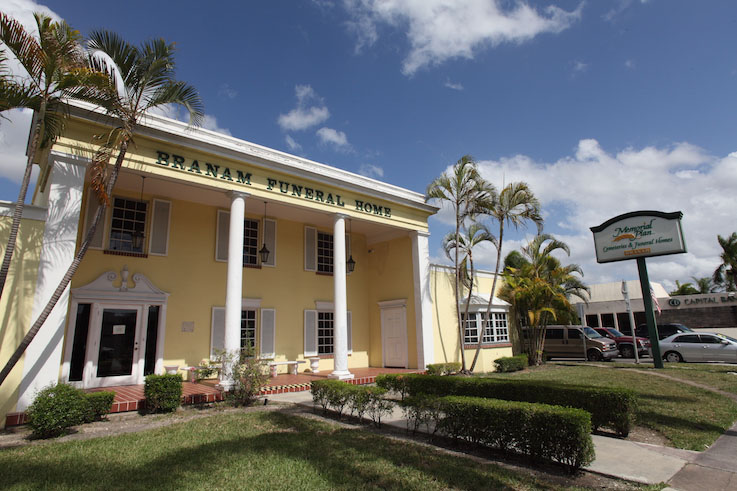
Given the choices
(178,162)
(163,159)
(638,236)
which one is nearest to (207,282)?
(178,162)

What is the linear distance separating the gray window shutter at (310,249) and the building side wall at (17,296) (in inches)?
330

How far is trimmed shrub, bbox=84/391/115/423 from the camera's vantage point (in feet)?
24.9

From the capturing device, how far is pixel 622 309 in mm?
31766

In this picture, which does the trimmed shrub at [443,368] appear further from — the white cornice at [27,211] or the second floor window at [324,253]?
the white cornice at [27,211]

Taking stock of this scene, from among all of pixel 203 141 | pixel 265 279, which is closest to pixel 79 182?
pixel 203 141

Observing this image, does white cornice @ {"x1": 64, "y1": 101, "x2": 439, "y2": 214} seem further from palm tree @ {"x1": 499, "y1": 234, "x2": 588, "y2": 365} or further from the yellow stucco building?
palm tree @ {"x1": 499, "y1": 234, "x2": 588, "y2": 365}

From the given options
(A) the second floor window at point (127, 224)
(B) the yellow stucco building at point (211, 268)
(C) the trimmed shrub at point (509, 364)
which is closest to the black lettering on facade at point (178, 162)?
(B) the yellow stucco building at point (211, 268)

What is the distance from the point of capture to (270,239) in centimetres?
1450

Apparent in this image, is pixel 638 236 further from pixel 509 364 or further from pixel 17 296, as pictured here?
pixel 17 296

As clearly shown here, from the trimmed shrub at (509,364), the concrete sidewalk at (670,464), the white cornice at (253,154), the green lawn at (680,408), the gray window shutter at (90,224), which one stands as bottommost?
the concrete sidewalk at (670,464)

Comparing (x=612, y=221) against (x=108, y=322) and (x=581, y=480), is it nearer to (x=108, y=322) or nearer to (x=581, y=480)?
(x=581, y=480)

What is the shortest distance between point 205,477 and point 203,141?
328 inches

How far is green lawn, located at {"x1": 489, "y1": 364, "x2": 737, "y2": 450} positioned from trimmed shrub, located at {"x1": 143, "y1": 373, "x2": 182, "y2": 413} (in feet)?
28.9

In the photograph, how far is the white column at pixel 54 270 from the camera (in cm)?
770
